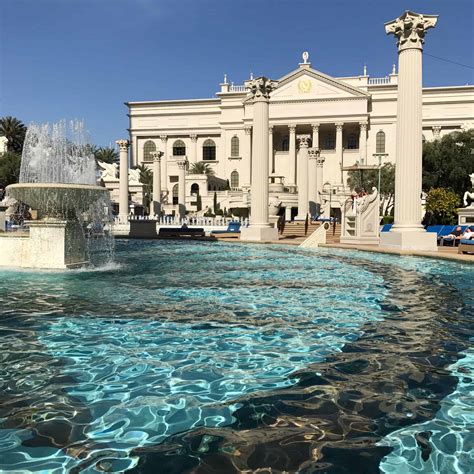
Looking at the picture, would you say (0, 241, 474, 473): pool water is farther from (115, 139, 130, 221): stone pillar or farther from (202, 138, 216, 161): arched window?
(202, 138, 216, 161): arched window

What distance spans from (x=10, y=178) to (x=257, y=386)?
2262 inches

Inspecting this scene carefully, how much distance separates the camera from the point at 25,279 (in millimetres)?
9031

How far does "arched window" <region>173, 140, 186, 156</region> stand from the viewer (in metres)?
86.1

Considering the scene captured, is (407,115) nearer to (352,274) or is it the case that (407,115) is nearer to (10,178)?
(352,274)

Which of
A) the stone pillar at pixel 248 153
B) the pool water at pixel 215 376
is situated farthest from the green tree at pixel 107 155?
the pool water at pixel 215 376

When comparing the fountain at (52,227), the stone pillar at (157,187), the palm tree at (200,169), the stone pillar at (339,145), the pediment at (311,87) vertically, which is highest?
the pediment at (311,87)

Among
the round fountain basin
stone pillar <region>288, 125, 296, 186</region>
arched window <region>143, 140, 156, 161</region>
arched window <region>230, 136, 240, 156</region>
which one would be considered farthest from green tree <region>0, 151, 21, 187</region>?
the round fountain basin

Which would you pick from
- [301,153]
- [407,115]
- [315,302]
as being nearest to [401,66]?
[407,115]

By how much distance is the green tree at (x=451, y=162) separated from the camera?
42.3 m

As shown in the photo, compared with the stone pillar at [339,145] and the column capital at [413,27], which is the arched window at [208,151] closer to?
the stone pillar at [339,145]

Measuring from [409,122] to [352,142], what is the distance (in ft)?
204

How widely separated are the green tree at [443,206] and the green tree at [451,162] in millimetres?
8064

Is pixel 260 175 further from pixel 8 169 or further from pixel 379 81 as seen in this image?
pixel 379 81

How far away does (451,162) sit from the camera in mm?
42969
